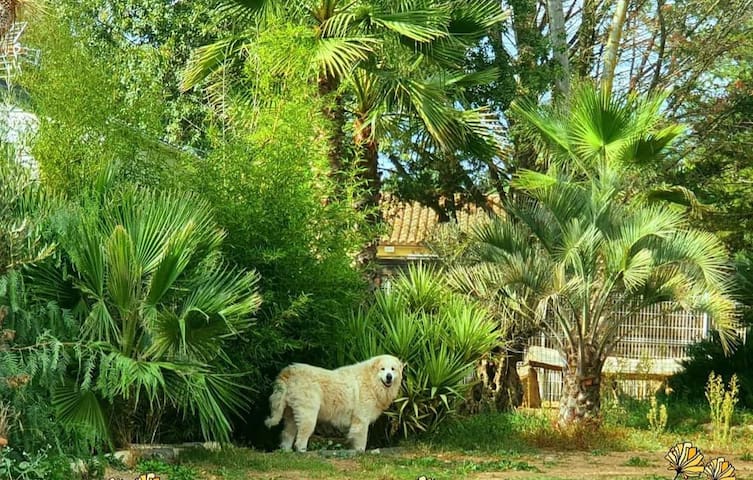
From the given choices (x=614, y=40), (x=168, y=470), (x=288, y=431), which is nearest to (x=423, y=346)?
(x=288, y=431)

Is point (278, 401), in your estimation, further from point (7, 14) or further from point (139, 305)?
point (7, 14)

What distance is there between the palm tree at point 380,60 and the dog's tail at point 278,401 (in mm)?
3591

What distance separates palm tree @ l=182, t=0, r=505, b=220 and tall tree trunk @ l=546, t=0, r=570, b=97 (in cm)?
302

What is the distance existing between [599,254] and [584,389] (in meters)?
1.57

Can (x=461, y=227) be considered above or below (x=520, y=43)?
below

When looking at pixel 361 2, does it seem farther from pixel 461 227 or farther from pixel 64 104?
pixel 64 104

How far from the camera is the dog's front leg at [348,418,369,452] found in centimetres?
1206

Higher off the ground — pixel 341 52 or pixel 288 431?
pixel 341 52

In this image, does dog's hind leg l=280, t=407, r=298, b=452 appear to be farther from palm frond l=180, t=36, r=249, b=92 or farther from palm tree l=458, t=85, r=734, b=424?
palm frond l=180, t=36, r=249, b=92

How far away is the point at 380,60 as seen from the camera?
15805 millimetres

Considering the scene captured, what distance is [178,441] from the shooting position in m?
11.2

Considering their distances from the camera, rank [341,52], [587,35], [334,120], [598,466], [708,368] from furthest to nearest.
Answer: [587,35] < [708,368] < [334,120] < [341,52] < [598,466]

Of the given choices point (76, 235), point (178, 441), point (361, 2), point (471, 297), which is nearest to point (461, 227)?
point (471, 297)

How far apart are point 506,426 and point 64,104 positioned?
250 inches
